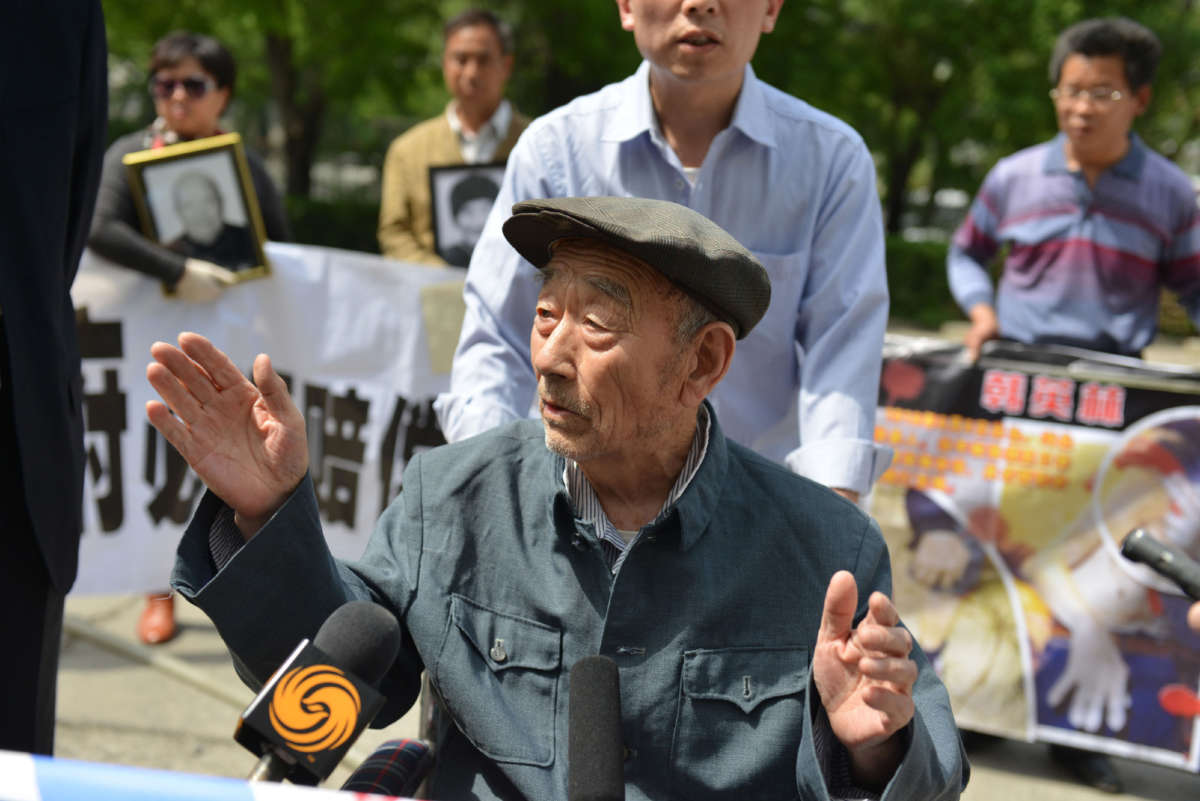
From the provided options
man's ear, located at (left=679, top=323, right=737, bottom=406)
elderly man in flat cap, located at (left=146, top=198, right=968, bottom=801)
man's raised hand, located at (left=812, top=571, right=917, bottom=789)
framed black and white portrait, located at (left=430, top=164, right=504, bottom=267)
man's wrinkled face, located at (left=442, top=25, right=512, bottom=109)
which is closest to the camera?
man's raised hand, located at (left=812, top=571, right=917, bottom=789)

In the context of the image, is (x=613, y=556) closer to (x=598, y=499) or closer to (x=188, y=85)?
(x=598, y=499)

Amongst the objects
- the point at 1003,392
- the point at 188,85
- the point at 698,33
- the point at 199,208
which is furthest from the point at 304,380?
the point at 698,33

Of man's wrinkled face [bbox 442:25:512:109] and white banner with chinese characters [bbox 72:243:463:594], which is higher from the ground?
man's wrinkled face [bbox 442:25:512:109]

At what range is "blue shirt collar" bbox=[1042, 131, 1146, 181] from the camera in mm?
4723

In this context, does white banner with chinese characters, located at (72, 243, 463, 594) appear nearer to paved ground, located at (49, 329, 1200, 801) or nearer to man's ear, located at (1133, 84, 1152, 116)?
paved ground, located at (49, 329, 1200, 801)

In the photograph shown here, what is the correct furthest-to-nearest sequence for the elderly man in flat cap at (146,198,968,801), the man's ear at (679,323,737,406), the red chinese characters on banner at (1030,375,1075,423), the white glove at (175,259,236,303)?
the white glove at (175,259,236,303) → the red chinese characters on banner at (1030,375,1075,423) → the man's ear at (679,323,737,406) → the elderly man in flat cap at (146,198,968,801)

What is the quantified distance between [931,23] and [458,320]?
15456 mm

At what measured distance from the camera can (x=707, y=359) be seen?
2.16 m

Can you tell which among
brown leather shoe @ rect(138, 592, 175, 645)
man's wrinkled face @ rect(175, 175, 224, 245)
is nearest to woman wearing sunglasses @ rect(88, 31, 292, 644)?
brown leather shoe @ rect(138, 592, 175, 645)

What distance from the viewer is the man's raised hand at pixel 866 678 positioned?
175 centimetres

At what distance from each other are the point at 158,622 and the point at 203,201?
1.70 m

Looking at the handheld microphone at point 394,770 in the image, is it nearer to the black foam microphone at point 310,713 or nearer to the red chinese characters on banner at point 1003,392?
the black foam microphone at point 310,713

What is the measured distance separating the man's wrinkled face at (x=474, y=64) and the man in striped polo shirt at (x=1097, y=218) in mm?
2256

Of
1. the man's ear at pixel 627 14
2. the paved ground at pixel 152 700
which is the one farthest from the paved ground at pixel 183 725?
the man's ear at pixel 627 14
